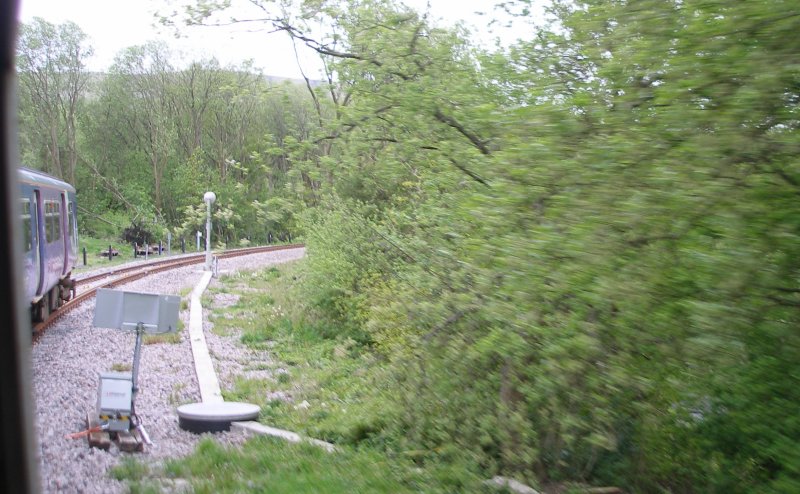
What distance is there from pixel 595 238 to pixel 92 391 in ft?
26.3

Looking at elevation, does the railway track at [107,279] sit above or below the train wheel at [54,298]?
below

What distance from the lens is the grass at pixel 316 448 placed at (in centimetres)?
650

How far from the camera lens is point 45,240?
14367 millimetres

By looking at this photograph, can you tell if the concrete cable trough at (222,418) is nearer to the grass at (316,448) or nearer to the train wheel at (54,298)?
the grass at (316,448)

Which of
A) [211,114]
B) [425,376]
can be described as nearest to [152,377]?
[425,376]

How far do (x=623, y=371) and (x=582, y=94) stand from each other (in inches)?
71.1

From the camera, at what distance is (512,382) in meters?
6.45

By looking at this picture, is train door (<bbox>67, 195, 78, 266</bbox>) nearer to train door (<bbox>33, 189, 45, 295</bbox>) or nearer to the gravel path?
the gravel path

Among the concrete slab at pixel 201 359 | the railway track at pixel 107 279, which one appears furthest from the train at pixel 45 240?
the concrete slab at pixel 201 359

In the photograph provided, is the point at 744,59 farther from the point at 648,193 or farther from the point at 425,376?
the point at 425,376

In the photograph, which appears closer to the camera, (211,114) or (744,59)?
(744,59)

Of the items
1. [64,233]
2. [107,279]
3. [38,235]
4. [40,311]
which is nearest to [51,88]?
[107,279]

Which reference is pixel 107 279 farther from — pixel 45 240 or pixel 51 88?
pixel 51 88

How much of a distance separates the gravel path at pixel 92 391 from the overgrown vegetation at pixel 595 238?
1.69 metres
